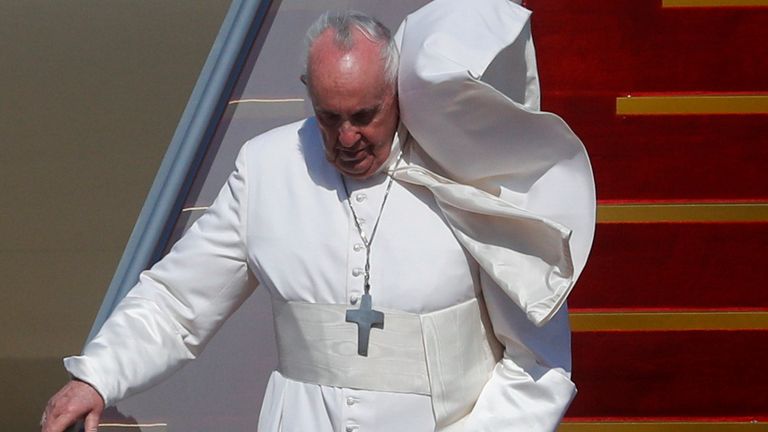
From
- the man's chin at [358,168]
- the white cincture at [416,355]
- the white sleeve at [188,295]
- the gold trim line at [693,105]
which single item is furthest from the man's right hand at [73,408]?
the gold trim line at [693,105]

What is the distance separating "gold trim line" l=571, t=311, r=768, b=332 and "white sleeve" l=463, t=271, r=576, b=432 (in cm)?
89

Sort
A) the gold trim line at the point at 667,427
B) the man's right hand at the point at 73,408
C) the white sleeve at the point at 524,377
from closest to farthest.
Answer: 1. the man's right hand at the point at 73,408
2. the white sleeve at the point at 524,377
3. the gold trim line at the point at 667,427

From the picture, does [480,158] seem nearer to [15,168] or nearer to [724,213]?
[724,213]

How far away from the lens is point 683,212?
11.8 ft

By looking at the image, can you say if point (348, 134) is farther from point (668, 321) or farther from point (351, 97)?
point (668, 321)

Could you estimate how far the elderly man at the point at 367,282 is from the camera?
262 cm

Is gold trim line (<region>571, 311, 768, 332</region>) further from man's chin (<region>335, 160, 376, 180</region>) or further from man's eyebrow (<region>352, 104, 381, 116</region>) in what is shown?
man's eyebrow (<region>352, 104, 381, 116</region>)

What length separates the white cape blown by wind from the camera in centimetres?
259

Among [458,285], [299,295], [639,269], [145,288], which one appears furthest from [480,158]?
[639,269]

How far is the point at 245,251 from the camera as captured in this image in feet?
9.25

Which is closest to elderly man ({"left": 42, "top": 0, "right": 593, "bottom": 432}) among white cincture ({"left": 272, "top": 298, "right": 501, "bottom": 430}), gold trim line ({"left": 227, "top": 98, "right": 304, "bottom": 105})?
white cincture ({"left": 272, "top": 298, "right": 501, "bottom": 430})

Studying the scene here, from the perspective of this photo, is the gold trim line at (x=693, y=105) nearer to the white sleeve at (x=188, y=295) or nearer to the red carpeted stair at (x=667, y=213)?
the red carpeted stair at (x=667, y=213)

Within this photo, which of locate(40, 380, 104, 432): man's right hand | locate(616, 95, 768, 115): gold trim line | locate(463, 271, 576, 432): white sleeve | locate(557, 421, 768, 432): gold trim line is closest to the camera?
locate(40, 380, 104, 432): man's right hand

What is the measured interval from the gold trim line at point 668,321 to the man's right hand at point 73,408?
133 centimetres
